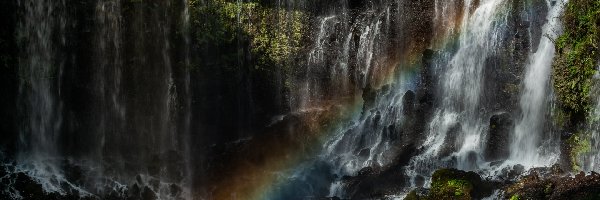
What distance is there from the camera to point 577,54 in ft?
40.1

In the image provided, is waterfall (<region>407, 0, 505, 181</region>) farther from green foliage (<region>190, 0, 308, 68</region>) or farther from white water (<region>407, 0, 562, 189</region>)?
green foliage (<region>190, 0, 308, 68</region>)

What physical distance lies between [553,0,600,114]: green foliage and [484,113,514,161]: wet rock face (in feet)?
4.93

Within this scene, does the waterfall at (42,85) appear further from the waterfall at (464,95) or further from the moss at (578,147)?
the moss at (578,147)

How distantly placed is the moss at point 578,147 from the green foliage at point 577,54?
50 cm

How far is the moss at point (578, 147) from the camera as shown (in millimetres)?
12345

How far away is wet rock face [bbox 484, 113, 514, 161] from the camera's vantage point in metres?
13.9

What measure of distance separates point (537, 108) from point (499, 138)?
1072mm

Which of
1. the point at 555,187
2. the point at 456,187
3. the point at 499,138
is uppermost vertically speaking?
the point at 499,138

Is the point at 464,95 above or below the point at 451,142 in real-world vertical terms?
above

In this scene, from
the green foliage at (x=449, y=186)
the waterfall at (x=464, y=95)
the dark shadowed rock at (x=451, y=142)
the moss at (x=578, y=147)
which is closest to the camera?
the green foliage at (x=449, y=186)

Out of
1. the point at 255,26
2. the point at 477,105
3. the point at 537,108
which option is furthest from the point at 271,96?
the point at 537,108

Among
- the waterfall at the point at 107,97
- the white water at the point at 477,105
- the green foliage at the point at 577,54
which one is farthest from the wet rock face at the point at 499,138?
the waterfall at the point at 107,97

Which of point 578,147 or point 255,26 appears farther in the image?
point 255,26

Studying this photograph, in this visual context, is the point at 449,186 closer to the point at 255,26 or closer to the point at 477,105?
the point at 477,105
